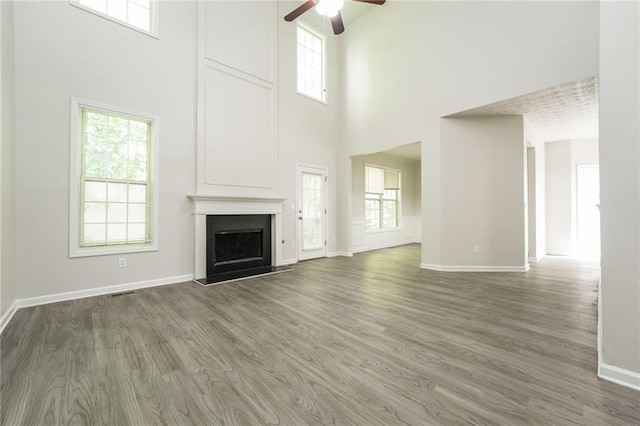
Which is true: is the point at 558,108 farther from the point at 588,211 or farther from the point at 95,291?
the point at 95,291

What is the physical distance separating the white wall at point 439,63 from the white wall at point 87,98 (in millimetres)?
3520

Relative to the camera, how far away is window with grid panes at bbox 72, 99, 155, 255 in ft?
10.9

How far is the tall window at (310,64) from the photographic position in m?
5.86

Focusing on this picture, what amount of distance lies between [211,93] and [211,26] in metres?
1.12

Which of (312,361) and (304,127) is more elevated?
(304,127)

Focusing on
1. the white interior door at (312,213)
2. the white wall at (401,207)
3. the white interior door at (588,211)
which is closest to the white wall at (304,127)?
the white interior door at (312,213)

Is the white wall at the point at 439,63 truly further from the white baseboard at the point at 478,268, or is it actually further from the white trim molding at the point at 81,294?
the white trim molding at the point at 81,294

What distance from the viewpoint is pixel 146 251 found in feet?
12.1

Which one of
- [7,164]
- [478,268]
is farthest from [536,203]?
[7,164]

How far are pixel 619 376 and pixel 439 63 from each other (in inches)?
182

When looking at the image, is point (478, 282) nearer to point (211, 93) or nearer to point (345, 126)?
point (345, 126)

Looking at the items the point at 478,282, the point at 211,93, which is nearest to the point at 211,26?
the point at 211,93

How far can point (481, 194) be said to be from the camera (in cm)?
452

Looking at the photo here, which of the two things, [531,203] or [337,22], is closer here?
[337,22]
